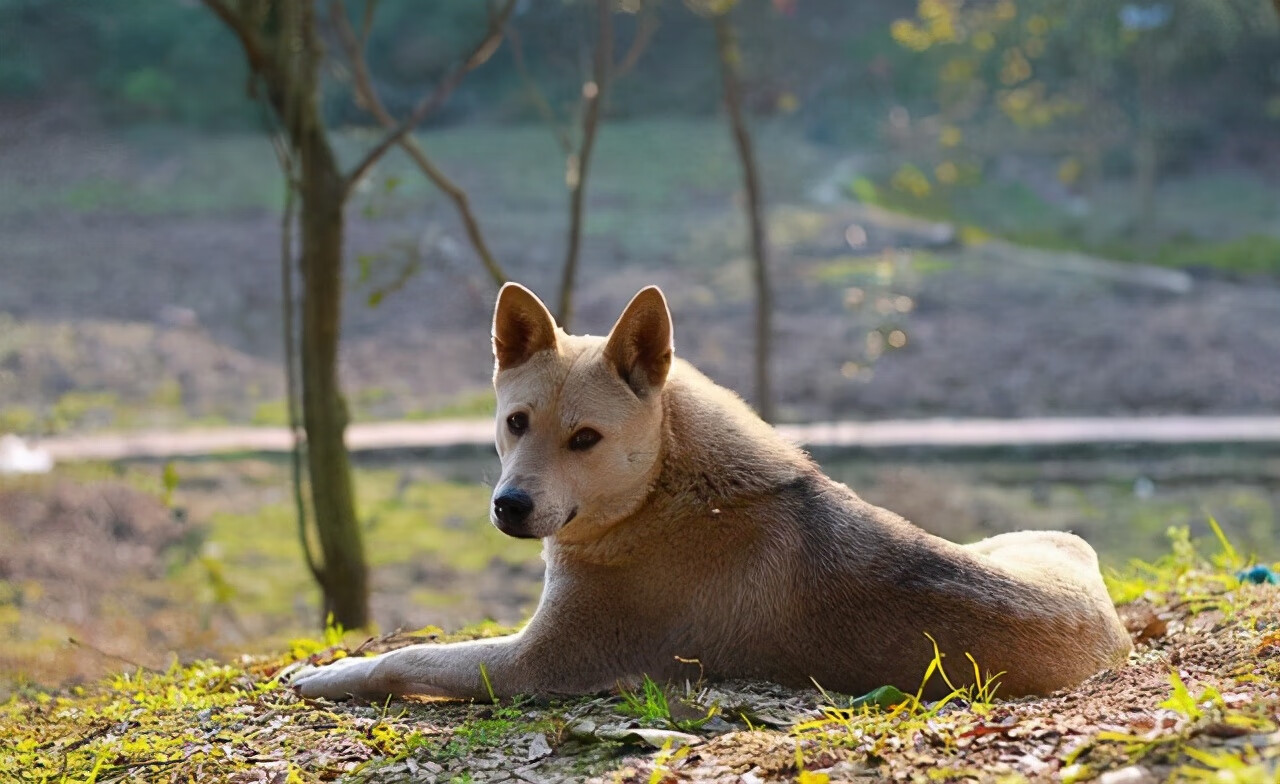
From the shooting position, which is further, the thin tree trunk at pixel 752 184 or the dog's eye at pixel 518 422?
the thin tree trunk at pixel 752 184

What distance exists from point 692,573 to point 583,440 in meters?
0.62

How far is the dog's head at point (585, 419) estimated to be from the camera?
462 centimetres

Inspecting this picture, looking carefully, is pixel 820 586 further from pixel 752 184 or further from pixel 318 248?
pixel 752 184

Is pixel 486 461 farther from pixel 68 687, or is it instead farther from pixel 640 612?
pixel 640 612

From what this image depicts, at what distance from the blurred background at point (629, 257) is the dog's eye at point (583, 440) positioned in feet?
12.8

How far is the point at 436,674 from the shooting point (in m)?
4.71

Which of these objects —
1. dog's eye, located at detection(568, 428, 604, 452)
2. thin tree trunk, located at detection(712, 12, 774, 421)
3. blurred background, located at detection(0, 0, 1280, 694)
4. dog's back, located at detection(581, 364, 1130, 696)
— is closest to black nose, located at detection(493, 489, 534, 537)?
dog's eye, located at detection(568, 428, 604, 452)

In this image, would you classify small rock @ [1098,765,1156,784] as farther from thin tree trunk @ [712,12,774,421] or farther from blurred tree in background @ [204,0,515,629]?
thin tree trunk @ [712,12,774,421]

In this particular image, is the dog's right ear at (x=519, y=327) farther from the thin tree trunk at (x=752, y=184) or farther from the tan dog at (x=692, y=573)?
the thin tree trunk at (x=752, y=184)

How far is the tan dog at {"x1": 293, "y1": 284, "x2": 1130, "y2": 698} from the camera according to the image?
453 cm

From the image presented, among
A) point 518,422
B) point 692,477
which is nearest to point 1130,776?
point 692,477

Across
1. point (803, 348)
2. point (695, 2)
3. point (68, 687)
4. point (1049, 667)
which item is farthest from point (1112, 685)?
point (803, 348)

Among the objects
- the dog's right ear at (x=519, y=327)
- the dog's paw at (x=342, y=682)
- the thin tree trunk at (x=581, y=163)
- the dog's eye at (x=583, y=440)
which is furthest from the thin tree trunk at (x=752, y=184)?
the dog's paw at (x=342, y=682)

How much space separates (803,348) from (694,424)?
44.7ft
